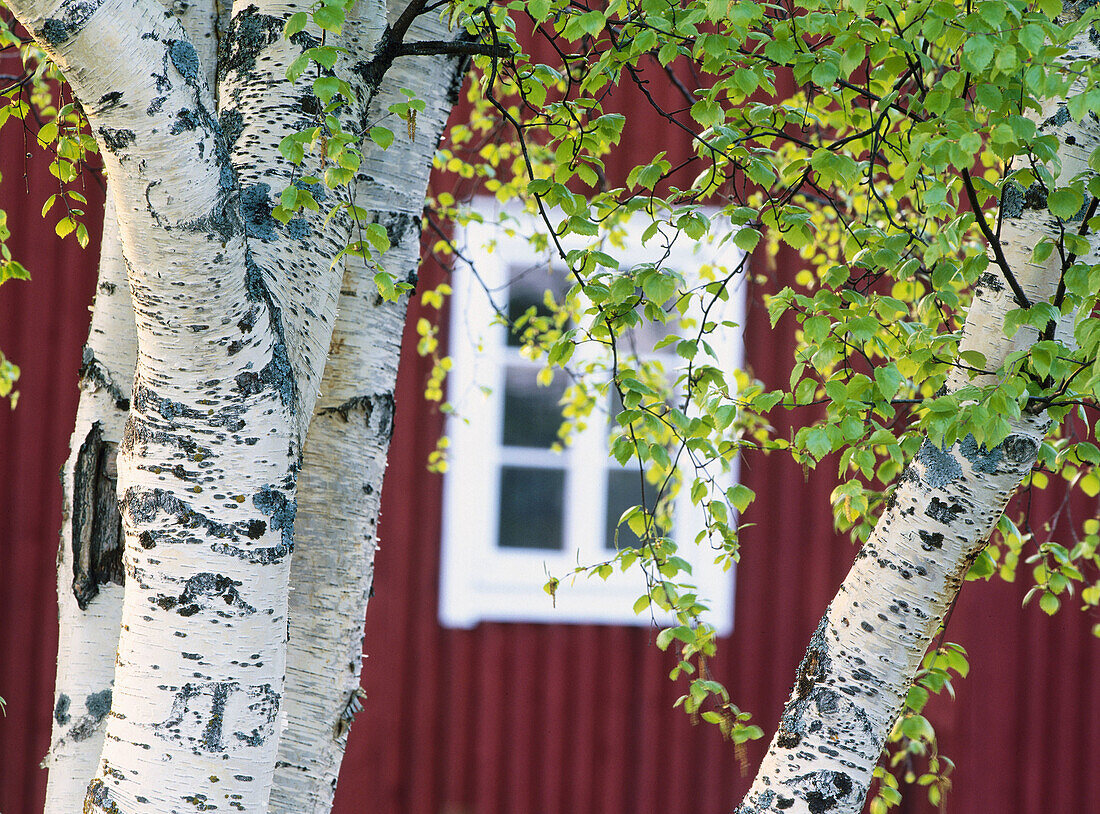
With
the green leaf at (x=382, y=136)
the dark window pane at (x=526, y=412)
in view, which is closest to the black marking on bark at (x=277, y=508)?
the green leaf at (x=382, y=136)

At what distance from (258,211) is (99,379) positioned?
617 millimetres

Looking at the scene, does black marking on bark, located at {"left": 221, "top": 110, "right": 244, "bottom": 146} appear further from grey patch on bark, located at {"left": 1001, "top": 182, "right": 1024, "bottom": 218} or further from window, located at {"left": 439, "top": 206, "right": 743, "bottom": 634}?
window, located at {"left": 439, "top": 206, "right": 743, "bottom": 634}

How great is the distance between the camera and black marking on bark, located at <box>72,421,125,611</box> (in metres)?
1.74

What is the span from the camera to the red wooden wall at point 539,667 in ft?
12.1

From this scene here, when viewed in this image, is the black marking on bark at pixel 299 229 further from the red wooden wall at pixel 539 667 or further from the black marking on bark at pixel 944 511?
the red wooden wall at pixel 539 667

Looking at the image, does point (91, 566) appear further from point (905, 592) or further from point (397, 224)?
point (905, 592)

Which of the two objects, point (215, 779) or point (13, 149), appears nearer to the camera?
point (215, 779)

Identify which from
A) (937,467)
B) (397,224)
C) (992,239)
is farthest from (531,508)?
(992,239)

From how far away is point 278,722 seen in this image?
139 centimetres

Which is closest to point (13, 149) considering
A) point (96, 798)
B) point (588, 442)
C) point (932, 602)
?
point (588, 442)

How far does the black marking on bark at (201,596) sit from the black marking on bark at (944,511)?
42.8 inches

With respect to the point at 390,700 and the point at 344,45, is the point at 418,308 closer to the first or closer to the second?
the point at 390,700

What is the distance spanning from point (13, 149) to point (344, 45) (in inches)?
113

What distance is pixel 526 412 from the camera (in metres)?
4.06
